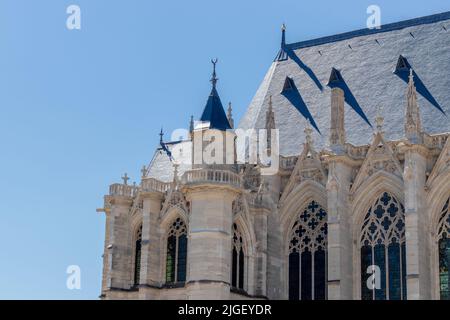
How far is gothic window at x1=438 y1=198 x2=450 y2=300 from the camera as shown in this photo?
36.2 meters

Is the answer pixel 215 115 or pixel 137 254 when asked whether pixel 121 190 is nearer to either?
pixel 137 254

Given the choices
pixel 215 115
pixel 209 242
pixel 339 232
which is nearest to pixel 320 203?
pixel 339 232

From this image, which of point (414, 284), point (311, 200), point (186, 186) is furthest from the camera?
point (311, 200)

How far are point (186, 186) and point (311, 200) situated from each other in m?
5.46

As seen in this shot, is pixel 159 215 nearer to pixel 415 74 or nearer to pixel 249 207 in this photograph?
pixel 249 207

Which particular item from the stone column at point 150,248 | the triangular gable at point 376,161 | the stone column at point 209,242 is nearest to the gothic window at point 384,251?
the triangular gable at point 376,161

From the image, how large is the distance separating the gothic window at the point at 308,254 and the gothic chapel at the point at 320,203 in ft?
0.15

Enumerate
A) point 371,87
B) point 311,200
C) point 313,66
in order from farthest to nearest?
point 313,66, point 371,87, point 311,200

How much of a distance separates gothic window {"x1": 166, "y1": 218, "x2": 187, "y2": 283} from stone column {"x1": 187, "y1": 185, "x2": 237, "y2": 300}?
2.20 m

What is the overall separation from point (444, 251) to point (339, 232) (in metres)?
3.77

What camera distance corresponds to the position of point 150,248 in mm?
39438

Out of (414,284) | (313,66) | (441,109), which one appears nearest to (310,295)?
(414,284)

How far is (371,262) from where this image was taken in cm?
3800

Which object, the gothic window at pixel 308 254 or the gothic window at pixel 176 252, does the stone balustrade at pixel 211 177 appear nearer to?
the gothic window at pixel 176 252
